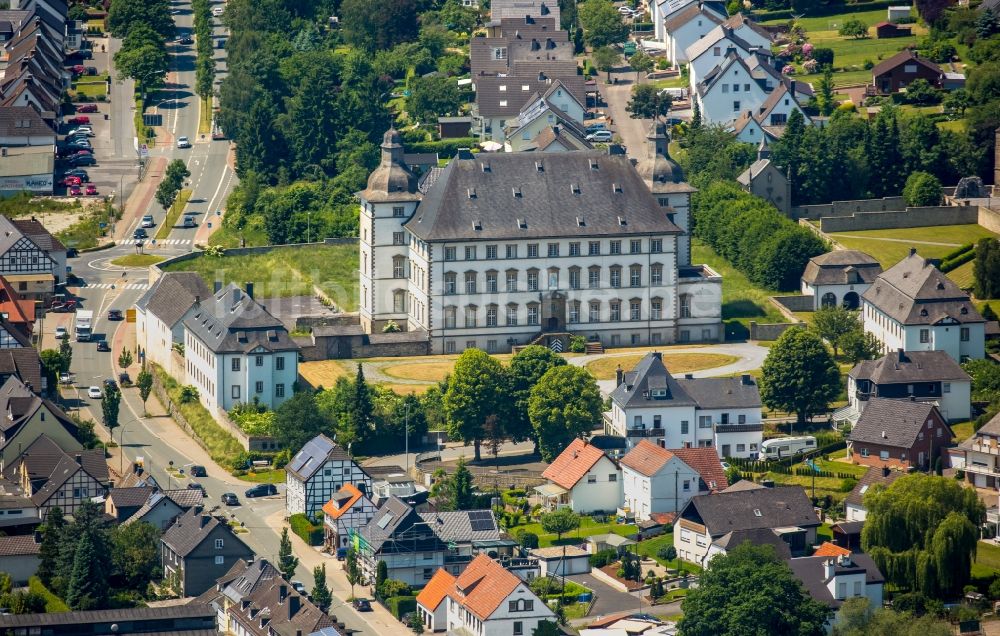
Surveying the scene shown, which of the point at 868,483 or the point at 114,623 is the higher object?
the point at 868,483

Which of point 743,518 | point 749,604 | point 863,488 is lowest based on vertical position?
point 749,604

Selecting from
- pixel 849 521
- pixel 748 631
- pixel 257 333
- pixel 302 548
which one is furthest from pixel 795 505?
pixel 257 333

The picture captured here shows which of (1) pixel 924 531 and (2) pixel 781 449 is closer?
(1) pixel 924 531

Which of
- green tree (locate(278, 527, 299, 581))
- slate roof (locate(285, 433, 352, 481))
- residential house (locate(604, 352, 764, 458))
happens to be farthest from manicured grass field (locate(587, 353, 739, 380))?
green tree (locate(278, 527, 299, 581))

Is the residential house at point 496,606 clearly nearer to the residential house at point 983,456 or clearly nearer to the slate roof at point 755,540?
the slate roof at point 755,540

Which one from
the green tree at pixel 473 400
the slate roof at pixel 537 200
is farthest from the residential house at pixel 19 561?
the slate roof at pixel 537 200

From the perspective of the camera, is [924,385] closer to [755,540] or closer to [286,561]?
[755,540]

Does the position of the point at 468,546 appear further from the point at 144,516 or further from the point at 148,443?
the point at 148,443

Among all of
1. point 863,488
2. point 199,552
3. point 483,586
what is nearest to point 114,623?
point 199,552
